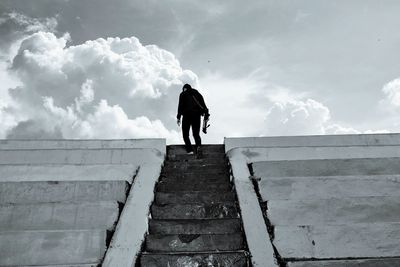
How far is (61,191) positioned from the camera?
4625 mm

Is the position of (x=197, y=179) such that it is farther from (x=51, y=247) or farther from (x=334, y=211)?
(x=51, y=247)

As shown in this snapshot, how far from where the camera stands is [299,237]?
3.58m

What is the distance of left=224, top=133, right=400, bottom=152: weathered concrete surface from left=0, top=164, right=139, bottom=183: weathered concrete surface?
7.58 ft

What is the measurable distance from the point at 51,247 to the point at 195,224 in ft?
4.60

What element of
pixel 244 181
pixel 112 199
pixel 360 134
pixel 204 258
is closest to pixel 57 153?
pixel 112 199

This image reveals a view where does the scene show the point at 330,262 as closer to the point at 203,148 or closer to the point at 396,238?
the point at 396,238

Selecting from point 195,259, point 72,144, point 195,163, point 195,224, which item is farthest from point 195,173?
point 72,144

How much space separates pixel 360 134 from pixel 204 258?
16.9 feet

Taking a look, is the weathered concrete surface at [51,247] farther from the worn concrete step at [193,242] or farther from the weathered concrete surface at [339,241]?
the weathered concrete surface at [339,241]

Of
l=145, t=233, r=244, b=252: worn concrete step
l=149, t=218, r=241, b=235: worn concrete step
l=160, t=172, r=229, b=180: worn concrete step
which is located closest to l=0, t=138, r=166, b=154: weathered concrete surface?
l=160, t=172, r=229, b=180: worn concrete step

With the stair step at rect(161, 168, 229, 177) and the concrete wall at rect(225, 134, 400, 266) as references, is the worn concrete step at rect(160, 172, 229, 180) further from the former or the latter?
the concrete wall at rect(225, 134, 400, 266)

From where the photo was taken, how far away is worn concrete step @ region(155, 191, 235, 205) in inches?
179

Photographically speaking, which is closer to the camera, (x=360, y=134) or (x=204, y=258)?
(x=204, y=258)

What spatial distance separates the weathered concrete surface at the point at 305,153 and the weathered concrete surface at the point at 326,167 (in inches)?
20.1
